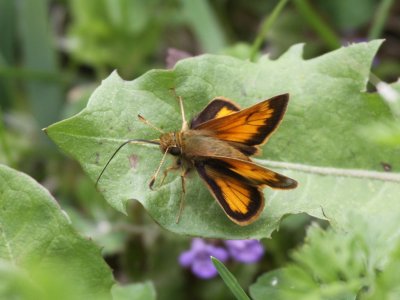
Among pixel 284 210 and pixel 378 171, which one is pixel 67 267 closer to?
pixel 284 210

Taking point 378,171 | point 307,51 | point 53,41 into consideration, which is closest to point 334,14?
point 307,51

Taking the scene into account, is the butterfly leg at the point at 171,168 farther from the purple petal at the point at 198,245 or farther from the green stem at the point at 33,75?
the green stem at the point at 33,75

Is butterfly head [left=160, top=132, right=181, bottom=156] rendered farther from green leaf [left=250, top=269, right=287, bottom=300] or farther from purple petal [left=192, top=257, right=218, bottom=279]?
purple petal [left=192, top=257, right=218, bottom=279]

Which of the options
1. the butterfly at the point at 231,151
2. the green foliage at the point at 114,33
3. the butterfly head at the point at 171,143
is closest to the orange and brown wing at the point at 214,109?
the butterfly at the point at 231,151

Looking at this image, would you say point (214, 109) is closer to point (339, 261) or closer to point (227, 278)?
point (227, 278)

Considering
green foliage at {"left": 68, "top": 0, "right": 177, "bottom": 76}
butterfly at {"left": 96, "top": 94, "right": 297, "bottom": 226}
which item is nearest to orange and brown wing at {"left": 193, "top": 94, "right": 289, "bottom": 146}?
butterfly at {"left": 96, "top": 94, "right": 297, "bottom": 226}

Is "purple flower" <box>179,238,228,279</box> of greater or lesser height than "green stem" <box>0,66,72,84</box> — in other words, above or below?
below
